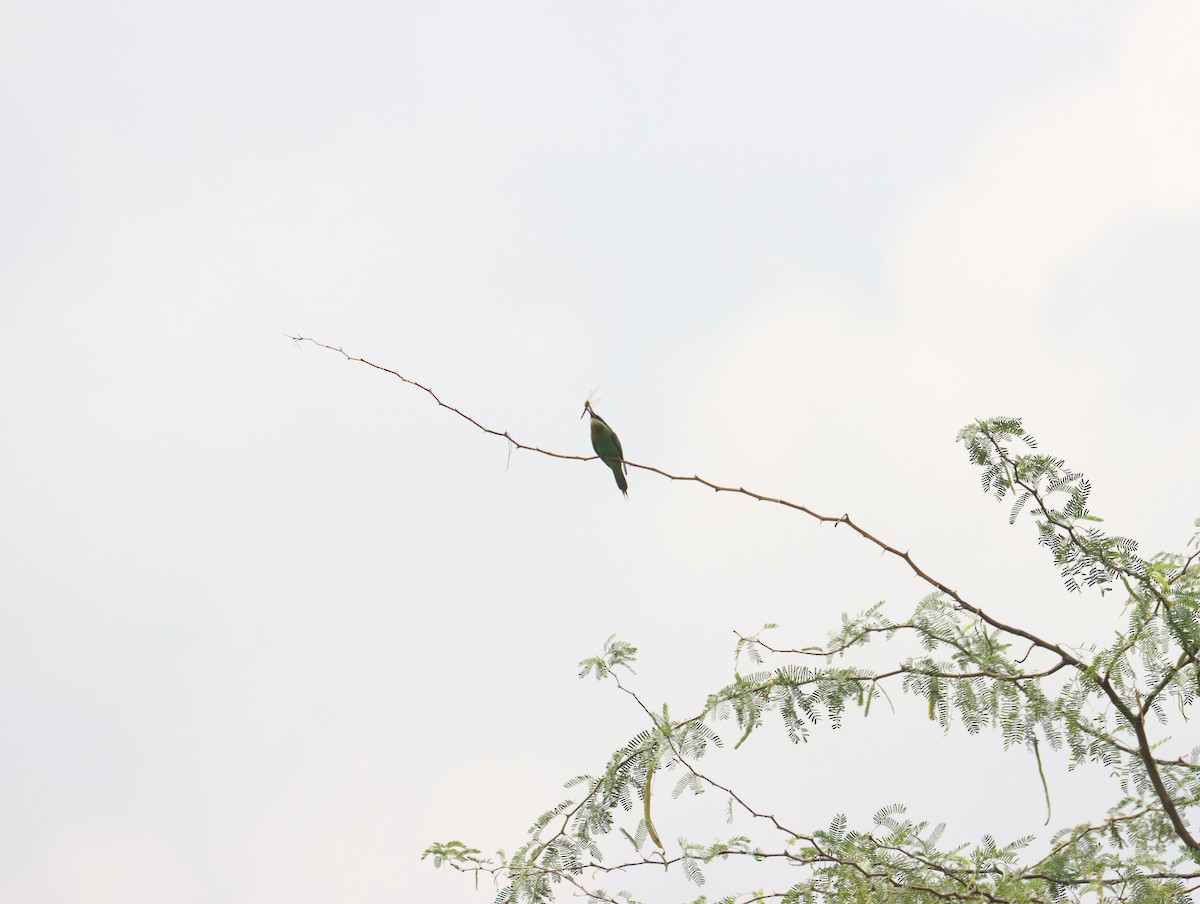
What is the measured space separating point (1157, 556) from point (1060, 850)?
126cm

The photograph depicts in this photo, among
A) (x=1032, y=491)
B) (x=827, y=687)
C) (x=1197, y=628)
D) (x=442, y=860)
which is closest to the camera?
(x=1197, y=628)

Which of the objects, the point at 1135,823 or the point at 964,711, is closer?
the point at 964,711

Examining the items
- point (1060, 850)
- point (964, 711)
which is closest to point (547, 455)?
point (964, 711)

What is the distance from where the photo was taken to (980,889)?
12.5 feet

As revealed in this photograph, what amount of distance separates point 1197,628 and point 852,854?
143 centimetres

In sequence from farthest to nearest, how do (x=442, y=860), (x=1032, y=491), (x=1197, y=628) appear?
(x=442, y=860)
(x=1032, y=491)
(x=1197, y=628)

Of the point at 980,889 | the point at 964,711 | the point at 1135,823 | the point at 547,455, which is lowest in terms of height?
the point at 980,889

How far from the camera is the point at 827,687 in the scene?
13.9 ft

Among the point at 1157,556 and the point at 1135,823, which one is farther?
the point at 1135,823

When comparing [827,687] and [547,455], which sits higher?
[547,455]

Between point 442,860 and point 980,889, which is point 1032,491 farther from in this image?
point 442,860

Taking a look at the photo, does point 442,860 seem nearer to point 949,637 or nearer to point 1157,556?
point 949,637

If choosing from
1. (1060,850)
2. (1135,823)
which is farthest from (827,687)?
(1135,823)

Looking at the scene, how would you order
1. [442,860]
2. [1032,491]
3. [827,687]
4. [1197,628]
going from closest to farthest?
[1197,628] → [1032,491] → [827,687] → [442,860]
